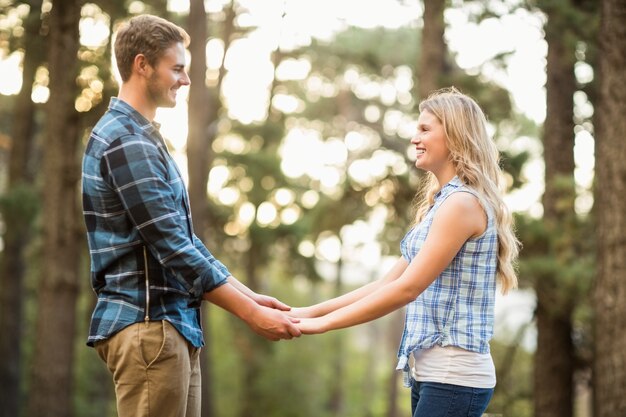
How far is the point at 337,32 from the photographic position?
22.1 m

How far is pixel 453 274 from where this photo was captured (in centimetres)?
330

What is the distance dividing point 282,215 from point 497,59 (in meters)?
9.75

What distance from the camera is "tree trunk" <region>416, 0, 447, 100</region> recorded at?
11.5m

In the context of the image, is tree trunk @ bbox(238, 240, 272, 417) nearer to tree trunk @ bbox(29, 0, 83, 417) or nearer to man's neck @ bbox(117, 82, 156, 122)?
tree trunk @ bbox(29, 0, 83, 417)

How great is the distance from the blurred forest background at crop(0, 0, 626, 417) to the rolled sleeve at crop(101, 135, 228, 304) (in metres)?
0.78

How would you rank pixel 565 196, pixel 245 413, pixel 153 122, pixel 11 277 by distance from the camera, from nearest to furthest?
1. pixel 153 122
2. pixel 565 196
3. pixel 11 277
4. pixel 245 413

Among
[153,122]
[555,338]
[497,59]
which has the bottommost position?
[555,338]

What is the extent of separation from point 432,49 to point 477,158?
8609 millimetres

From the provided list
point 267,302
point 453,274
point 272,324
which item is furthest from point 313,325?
point 453,274

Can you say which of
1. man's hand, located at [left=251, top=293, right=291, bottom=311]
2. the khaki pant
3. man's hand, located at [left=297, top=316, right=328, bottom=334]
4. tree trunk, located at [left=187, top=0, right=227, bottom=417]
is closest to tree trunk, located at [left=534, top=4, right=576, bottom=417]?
tree trunk, located at [left=187, top=0, right=227, bottom=417]

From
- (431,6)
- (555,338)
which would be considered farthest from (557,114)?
(555,338)

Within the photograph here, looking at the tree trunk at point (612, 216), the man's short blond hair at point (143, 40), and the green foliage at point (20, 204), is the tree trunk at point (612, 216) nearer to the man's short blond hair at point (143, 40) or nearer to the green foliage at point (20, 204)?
the man's short blond hair at point (143, 40)

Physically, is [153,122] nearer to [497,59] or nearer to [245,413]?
[497,59]

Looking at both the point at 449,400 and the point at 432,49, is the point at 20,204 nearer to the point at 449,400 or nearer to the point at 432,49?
the point at 432,49
